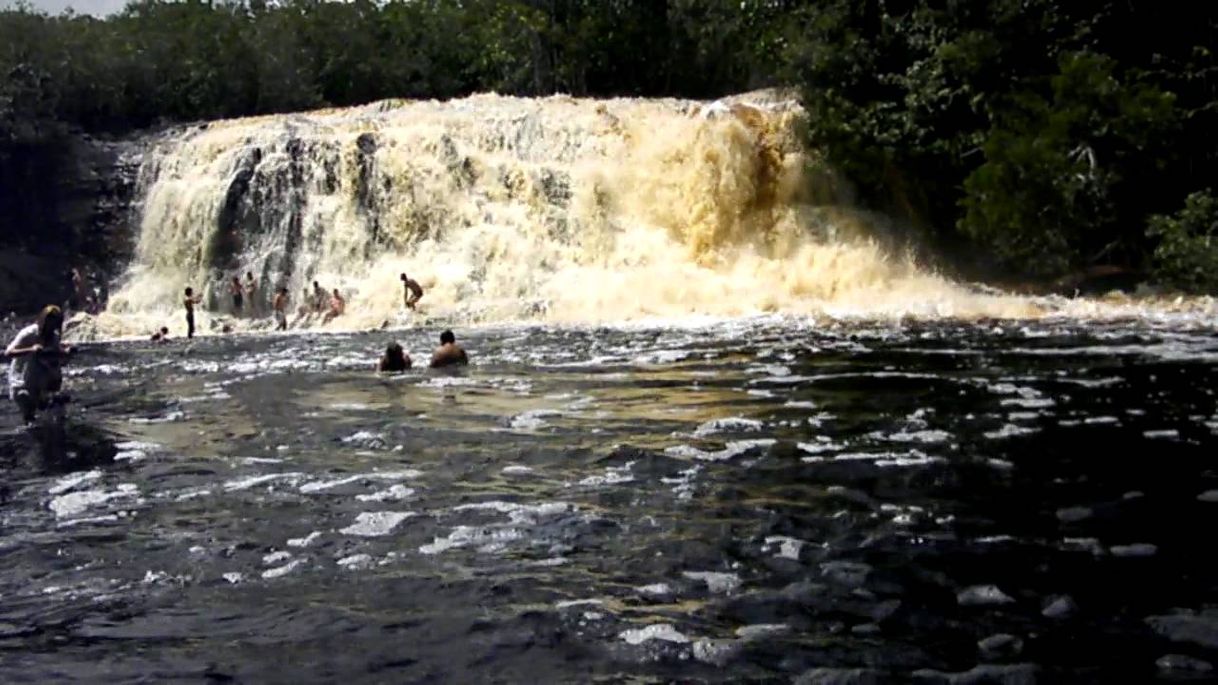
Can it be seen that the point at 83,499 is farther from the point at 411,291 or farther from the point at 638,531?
the point at 411,291

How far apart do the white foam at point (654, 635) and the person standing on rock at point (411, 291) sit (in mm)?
20133

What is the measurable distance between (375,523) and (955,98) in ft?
70.9

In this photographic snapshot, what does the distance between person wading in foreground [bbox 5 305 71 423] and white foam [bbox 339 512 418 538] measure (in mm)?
6405

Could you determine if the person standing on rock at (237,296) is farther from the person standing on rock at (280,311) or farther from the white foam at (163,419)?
the white foam at (163,419)

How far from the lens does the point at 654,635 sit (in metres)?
5.96

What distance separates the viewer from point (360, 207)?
29.5 metres

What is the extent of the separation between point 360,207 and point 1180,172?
58.8ft

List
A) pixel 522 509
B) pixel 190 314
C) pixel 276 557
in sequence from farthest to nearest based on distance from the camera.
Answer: pixel 190 314 → pixel 522 509 → pixel 276 557

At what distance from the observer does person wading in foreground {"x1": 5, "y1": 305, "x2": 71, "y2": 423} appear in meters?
13.3

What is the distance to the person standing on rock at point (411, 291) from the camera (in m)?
25.9

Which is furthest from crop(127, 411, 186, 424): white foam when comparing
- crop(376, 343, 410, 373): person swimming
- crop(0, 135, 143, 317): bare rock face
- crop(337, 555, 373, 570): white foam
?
crop(0, 135, 143, 317): bare rock face

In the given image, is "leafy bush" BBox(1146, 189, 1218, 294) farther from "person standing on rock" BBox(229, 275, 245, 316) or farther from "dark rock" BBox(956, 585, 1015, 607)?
"person standing on rock" BBox(229, 275, 245, 316)

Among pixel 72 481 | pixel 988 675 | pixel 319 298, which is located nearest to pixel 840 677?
pixel 988 675

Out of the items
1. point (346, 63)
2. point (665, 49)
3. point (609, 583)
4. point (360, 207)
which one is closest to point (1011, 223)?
point (360, 207)
